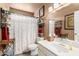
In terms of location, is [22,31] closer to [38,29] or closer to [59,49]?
[38,29]

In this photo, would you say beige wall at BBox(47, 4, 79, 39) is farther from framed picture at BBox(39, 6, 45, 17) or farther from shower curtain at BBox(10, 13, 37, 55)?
shower curtain at BBox(10, 13, 37, 55)

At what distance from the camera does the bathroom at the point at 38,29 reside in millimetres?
1650

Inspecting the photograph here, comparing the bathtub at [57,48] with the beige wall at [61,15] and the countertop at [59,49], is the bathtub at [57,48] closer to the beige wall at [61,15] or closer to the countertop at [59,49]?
the countertop at [59,49]

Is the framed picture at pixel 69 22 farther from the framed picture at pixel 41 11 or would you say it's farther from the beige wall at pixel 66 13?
the framed picture at pixel 41 11

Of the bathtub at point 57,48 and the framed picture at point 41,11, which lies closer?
the bathtub at point 57,48

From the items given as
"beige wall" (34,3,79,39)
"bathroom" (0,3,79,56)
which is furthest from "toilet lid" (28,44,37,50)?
"beige wall" (34,3,79,39)

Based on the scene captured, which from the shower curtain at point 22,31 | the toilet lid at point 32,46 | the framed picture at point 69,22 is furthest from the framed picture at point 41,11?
the toilet lid at point 32,46

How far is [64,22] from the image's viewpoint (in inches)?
67.7

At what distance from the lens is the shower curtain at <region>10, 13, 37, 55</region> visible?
1.66 m

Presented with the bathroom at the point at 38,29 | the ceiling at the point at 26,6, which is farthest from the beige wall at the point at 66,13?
the ceiling at the point at 26,6

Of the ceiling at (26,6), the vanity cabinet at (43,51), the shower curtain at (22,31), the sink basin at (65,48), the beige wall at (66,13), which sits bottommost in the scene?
the vanity cabinet at (43,51)

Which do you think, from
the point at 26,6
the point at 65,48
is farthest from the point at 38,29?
the point at 65,48

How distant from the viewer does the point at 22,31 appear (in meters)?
1.70

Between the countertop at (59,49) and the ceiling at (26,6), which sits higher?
the ceiling at (26,6)
